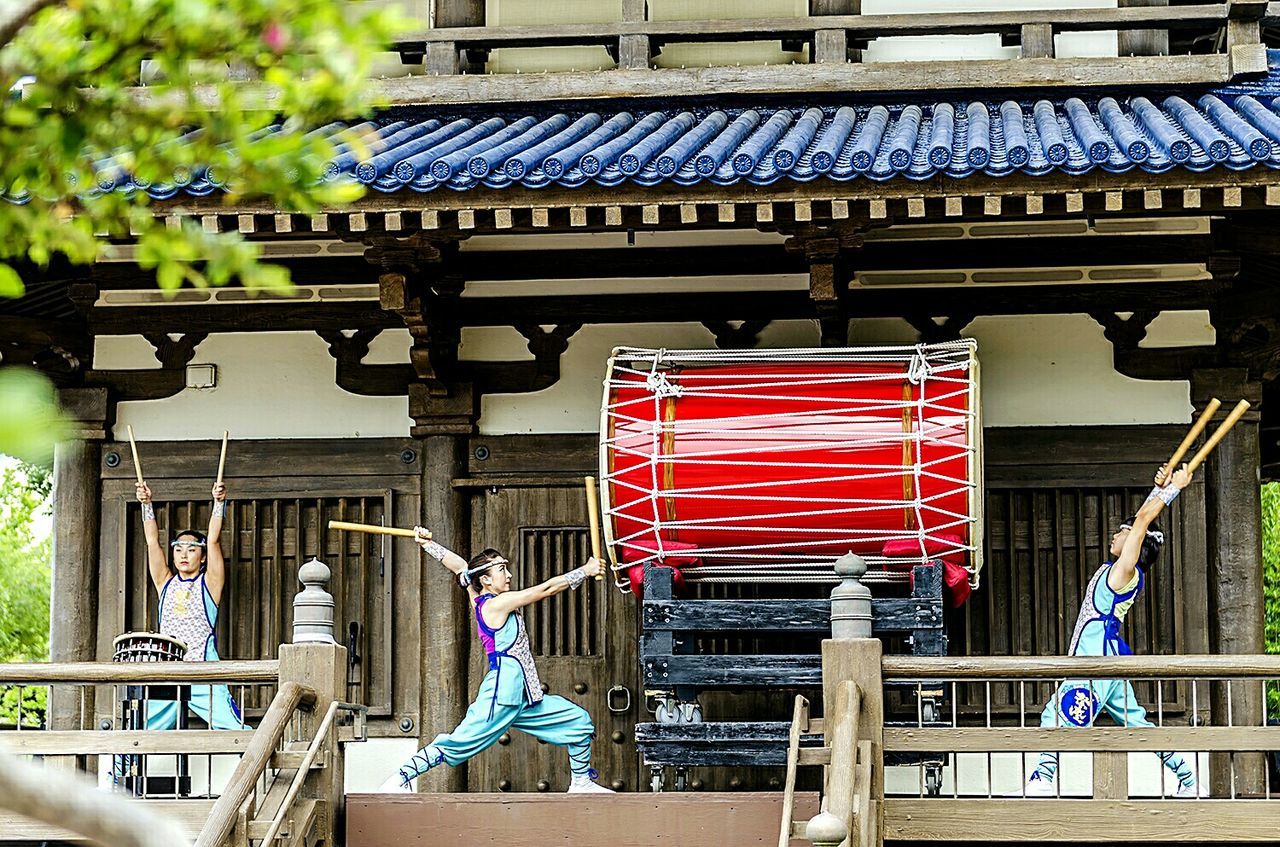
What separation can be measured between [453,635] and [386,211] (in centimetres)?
218

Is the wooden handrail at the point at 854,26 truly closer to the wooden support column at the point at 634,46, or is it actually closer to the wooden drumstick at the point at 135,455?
the wooden support column at the point at 634,46

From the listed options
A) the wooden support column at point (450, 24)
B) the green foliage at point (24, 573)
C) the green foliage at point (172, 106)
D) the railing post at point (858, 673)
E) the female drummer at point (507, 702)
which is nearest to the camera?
the green foliage at point (172, 106)

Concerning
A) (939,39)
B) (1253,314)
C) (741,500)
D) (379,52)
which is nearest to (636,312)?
(741,500)

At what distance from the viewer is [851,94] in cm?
933

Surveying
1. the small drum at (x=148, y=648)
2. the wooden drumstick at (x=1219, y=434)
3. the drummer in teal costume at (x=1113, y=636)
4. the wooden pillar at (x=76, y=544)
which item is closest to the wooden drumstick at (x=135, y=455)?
the wooden pillar at (x=76, y=544)

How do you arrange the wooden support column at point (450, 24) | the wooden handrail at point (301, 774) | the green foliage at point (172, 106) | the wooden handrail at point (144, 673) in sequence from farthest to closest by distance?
the wooden support column at point (450, 24) → the wooden handrail at point (144, 673) → the wooden handrail at point (301, 774) → the green foliage at point (172, 106)

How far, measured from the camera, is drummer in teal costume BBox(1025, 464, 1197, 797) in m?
8.38

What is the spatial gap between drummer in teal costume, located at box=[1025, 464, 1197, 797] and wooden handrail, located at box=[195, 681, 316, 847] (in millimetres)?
3187

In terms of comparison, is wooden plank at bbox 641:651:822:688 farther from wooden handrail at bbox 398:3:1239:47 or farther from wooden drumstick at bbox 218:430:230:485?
wooden handrail at bbox 398:3:1239:47

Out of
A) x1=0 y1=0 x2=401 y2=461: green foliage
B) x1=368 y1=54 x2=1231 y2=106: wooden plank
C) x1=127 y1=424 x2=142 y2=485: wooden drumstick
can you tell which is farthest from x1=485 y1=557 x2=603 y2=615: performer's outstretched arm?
x1=0 y1=0 x2=401 y2=461: green foliage

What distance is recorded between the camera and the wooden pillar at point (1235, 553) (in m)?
8.70

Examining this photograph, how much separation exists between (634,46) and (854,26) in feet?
3.47

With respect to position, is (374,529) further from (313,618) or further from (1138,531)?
(1138,531)

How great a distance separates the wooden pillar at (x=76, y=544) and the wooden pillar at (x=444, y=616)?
1638 millimetres
